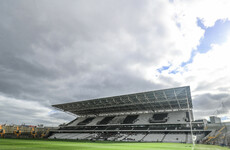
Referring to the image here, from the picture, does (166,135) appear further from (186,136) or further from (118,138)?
(118,138)

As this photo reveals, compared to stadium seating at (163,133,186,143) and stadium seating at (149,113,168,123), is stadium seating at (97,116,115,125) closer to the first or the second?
stadium seating at (149,113,168,123)

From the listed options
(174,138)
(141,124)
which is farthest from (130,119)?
(174,138)

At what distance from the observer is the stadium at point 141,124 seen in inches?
1767

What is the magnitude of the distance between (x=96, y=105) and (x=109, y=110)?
8489 mm

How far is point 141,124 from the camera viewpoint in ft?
187

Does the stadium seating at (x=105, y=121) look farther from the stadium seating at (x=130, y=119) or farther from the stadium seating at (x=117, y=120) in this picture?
the stadium seating at (x=130, y=119)

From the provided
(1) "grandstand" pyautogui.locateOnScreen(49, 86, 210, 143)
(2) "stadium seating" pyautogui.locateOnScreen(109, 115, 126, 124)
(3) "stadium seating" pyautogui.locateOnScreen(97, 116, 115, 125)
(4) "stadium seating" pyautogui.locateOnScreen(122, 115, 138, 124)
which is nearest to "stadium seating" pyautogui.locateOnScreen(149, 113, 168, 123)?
(1) "grandstand" pyautogui.locateOnScreen(49, 86, 210, 143)

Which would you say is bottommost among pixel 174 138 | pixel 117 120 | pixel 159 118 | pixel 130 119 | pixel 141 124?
pixel 174 138

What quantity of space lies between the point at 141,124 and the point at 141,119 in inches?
163

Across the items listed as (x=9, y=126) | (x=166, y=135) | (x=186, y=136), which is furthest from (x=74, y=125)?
Result: (x=186, y=136)

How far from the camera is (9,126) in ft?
192

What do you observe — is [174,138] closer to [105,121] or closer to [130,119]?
[130,119]

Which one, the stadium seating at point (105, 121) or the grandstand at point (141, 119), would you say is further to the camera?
the stadium seating at point (105, 121)

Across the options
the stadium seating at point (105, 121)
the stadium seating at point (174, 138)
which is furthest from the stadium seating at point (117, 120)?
the stadium seating at point (174, 138)
